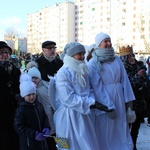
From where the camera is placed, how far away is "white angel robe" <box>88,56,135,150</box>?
3.41 metres

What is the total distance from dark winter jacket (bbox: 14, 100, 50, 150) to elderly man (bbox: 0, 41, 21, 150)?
19 cm

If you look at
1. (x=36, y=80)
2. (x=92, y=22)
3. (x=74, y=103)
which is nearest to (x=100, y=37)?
(x=74, y=103)

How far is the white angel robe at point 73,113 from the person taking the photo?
9.70ft

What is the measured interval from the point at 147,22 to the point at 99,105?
7594 centimetres

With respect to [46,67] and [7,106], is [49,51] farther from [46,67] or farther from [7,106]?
[7,106]

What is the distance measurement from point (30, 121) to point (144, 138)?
2804 mm

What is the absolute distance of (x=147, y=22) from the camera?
74.3 metres

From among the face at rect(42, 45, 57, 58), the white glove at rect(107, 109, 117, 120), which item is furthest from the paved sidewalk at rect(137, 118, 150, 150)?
the face at rect(42, 45, 57, 58)

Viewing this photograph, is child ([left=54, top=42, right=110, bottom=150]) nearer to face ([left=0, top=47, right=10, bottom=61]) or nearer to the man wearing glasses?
face ([left=0, top=47, right=10, bottom=61])

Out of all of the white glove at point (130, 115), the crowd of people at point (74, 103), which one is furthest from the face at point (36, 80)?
the white glove at point (130, 115)

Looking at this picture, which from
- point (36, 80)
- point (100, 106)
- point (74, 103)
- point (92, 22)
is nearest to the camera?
point (74, 103)

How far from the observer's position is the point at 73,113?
307cm

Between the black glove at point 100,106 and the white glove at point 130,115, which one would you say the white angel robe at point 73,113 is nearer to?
the black glove at point 100,106

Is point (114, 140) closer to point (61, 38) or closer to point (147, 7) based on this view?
point (147, 7)
